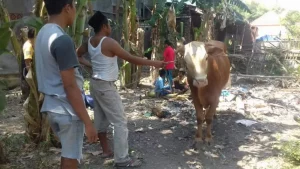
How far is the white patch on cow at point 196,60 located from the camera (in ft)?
13.8

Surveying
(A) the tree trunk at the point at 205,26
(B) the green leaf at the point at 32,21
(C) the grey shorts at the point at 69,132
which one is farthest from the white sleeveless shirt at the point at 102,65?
(A) the tree trunk at the point at 205,26

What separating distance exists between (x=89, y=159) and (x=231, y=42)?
13.6 m

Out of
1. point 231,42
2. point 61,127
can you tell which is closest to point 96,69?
point 61,127

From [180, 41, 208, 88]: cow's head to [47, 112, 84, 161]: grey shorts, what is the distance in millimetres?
2105

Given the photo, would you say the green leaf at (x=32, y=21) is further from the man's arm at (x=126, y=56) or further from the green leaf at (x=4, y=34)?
the man's arm at (x=126, y=56)

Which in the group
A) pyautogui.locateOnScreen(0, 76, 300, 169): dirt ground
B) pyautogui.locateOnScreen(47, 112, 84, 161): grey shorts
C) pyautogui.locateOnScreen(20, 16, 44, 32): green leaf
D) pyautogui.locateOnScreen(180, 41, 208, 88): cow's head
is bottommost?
pyautogui.locateOnScreen(0, 76, 300, 169): dirt ground

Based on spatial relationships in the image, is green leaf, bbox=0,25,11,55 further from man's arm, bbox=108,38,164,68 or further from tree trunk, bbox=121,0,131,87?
tree trunk, bbox=121,0,131,87

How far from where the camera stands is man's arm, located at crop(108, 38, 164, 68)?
11.5 ft

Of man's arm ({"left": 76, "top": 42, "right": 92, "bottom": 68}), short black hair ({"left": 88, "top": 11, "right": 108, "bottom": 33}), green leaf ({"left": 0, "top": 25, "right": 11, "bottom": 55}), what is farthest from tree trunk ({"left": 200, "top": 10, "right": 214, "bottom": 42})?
green leaf ({"left": 0, "top": 25, "right": 11, "bottom": 55})

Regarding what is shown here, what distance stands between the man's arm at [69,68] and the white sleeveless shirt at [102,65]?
Result: 1.48m

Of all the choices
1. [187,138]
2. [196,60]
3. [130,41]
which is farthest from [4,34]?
[130,41]

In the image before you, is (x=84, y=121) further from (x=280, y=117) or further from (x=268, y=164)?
(x=280, y=117)

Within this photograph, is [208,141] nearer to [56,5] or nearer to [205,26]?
[56,5]

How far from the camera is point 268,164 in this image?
13.5 feet
